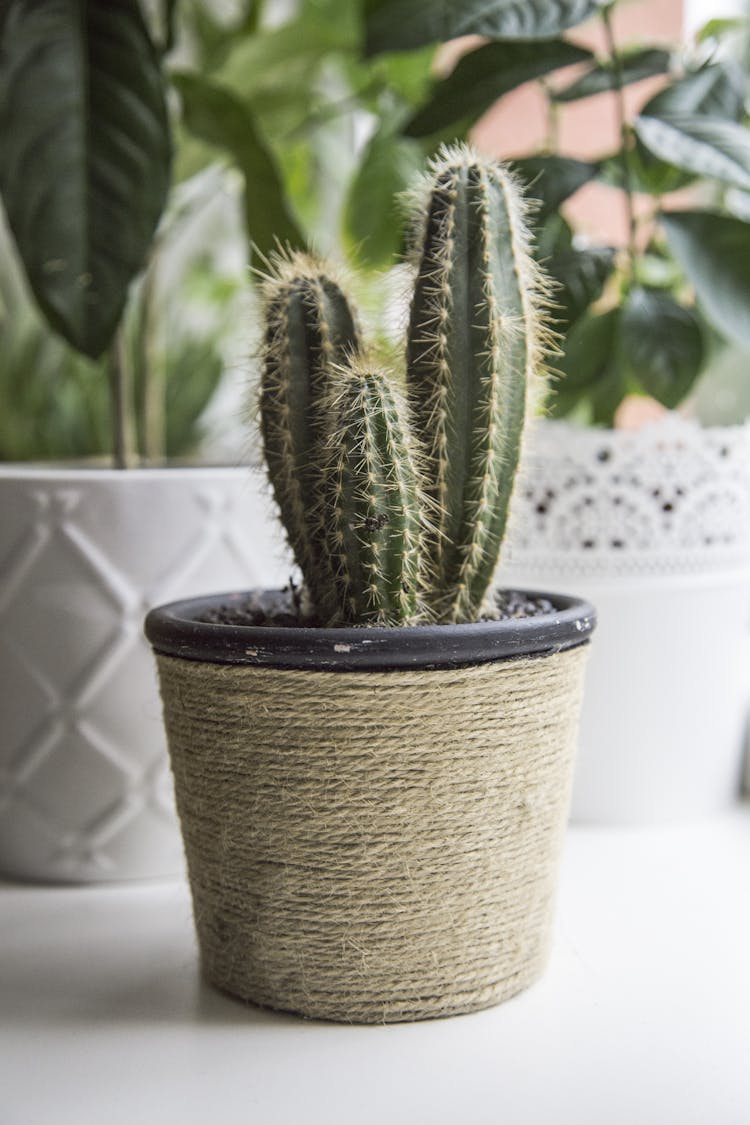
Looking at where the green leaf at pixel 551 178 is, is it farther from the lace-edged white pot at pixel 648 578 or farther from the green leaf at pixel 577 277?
the lace-edged white pot at pixel 648 578

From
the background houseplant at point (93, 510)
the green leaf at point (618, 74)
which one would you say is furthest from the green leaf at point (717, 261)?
the background houseplant at point (93, 510)

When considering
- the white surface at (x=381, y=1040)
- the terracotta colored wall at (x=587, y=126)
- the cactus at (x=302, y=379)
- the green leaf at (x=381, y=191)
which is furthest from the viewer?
the terracotta colored wall at (x=587, y=126)

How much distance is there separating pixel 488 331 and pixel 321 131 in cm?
90

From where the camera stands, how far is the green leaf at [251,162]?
949 millimetres

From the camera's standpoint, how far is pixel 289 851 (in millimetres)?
616

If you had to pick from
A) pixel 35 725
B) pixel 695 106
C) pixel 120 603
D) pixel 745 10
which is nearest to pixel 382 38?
pixel 695 106

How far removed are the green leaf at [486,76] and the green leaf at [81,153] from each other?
20 centimetres

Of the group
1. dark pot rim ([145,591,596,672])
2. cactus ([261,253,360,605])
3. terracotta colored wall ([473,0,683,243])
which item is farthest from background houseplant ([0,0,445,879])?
terracotta colored wall ([473,0,683,243])

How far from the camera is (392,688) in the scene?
23.3 inches

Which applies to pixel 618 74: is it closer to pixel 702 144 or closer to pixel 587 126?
pixel 702 144

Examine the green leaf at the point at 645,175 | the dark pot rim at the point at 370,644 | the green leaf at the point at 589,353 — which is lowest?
the dark pot rim at the point at 370,644

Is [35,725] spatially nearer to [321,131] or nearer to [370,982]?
[370,982]

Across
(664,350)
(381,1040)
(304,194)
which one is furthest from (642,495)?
(304,194)

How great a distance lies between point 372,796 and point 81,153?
521 mm
